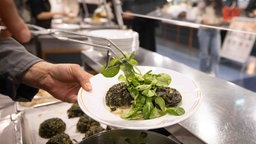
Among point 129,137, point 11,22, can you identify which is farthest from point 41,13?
point 129,137

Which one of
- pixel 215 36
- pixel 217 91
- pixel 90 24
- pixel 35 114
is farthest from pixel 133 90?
pixel 215 36

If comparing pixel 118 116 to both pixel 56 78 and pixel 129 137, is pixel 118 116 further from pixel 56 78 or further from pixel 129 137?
pixel 56 78

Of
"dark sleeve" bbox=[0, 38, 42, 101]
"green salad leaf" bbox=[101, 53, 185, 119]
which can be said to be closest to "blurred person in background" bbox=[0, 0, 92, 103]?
"dark sleeve" bbox=[0, 38, 42, 101]

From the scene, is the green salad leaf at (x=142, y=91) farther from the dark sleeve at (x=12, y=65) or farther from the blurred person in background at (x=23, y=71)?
the dark sleeve at (x=12, y=65)

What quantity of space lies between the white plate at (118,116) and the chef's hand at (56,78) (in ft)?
0.52

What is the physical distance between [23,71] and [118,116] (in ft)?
1.53

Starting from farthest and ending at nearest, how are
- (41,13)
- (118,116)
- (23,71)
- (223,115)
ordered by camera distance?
(41,13) < (23,71) < (223,115) < (118,116)

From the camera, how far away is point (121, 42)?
1245 millimetres

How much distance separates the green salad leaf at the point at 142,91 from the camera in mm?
578

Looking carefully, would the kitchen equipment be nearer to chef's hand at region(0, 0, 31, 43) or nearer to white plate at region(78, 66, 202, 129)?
white plate at region(78, 66, 202, 129)

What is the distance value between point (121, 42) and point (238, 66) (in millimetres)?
3635

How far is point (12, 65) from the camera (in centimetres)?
86

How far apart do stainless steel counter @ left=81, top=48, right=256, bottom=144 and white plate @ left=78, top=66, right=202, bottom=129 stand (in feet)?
0.37

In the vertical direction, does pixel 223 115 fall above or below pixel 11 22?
below
